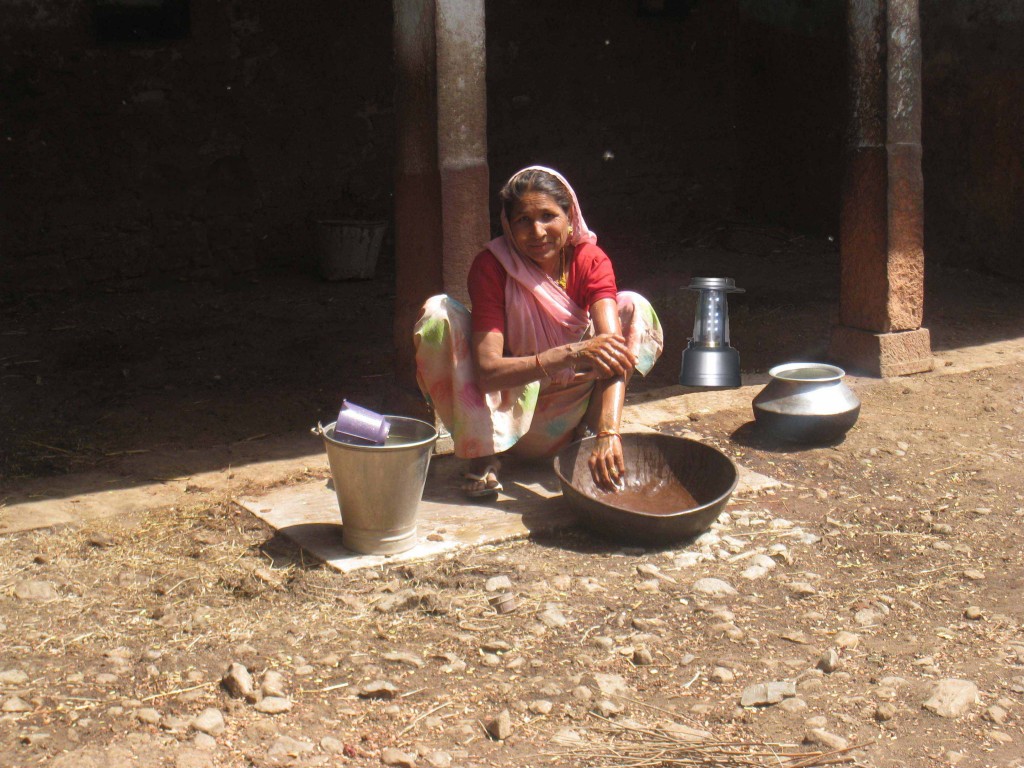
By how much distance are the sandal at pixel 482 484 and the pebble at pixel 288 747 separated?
1524 mm

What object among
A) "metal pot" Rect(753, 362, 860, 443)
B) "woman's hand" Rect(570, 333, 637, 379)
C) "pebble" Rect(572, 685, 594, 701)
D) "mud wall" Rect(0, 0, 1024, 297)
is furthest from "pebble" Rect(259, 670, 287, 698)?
"mud wall" Rect(0, 0, 1024, 297)

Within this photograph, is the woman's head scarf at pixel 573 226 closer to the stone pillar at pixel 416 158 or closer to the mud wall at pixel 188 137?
the stone pillar at pixel 416 158

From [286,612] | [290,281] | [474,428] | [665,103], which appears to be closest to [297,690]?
[286,612]

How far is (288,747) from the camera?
96.1 inches

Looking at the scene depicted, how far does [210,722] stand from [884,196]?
13.7 ft

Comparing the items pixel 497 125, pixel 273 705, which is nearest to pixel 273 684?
pixel 273 705

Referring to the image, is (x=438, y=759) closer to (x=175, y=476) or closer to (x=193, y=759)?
(x=193, y=759)

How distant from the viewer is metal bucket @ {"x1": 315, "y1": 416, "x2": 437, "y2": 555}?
3270 millimetres

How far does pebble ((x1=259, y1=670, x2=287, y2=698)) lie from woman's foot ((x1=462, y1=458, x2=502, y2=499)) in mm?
1297

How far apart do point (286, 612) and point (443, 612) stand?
0.42 meters

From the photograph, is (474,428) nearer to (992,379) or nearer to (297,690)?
(297,690)

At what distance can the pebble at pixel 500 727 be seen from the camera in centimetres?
250

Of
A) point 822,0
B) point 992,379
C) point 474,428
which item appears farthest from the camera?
point 822,0

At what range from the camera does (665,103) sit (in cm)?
946
